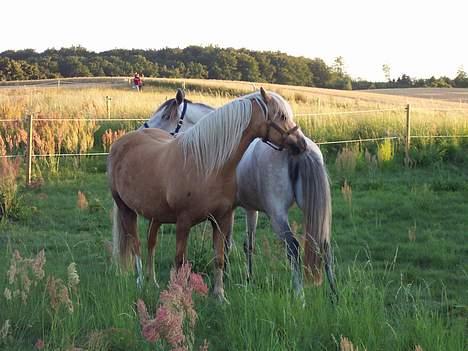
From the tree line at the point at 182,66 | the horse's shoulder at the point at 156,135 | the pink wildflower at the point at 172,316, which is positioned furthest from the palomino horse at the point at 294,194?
the tree line at the point at 182,66

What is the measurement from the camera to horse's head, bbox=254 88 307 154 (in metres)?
4.33

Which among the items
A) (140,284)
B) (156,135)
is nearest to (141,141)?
(156,135)

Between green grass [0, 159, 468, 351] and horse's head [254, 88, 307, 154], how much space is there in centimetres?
81

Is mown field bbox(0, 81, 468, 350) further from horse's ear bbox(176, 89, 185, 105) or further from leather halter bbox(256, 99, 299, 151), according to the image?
horse's ear bbox(176, 89, 185, 105)

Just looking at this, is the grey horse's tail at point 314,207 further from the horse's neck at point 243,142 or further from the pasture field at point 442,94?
the pasture field at point 442,94

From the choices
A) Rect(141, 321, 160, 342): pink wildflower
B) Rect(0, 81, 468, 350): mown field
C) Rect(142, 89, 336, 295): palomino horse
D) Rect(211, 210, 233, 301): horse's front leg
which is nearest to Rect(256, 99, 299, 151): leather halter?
Rect(142, 89, 336, 295): palomino horse

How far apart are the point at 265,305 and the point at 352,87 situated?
71.1 m

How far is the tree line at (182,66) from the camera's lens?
62.9 m

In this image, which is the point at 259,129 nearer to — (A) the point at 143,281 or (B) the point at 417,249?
(A) the point at 143,281

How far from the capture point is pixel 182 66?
2594 inches

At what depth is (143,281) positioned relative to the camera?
4.61 meters

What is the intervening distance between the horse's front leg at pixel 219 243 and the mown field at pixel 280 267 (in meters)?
0.10

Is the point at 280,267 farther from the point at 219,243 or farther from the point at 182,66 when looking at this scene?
the point at 182,66

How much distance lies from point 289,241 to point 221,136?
966 mm
